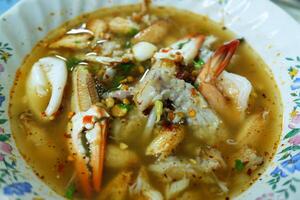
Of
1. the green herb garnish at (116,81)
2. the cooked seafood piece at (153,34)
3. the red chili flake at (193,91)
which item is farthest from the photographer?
the cooked seafood piece at (153,34)

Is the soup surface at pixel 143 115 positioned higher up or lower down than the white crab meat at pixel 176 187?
higher up

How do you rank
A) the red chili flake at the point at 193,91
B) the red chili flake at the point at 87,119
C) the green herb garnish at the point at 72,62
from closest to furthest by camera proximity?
1. the red chili flake at the point at 87,119
2. the red chili flake at the point at 193,91
3. the green herb garnish at the point at 72,62

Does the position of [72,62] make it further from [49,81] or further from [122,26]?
[122,26]

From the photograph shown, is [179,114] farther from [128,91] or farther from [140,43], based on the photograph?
[140,43]

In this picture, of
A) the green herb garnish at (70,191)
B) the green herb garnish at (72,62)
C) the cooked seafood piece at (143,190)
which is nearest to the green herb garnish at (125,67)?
the green herb garnish at (72,62)

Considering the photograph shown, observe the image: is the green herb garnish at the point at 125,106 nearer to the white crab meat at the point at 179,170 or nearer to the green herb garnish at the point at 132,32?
the white crab meat at the point at 179,170

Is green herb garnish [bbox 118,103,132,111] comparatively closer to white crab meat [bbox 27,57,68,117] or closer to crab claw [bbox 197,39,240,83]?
white crab meat [bbox 27,57,68,117]

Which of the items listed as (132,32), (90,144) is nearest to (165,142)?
(90,144)

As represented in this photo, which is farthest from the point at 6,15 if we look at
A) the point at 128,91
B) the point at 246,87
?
the point at 246,87
